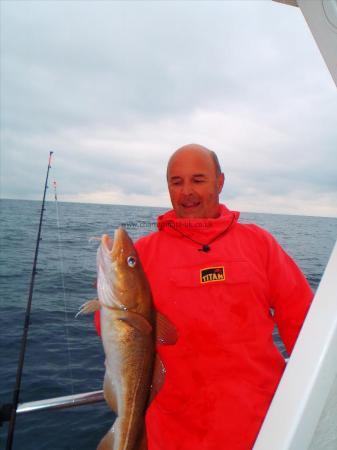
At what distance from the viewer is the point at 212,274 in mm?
2404

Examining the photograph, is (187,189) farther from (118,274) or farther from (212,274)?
(118,274)

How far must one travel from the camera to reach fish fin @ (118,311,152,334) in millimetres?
2193

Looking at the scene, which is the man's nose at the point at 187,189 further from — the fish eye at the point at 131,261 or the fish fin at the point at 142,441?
the fish fin at the point at 142,441

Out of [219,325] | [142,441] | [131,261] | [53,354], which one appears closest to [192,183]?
[131,261]

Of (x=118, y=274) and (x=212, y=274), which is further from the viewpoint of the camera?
(x=212, y=274)

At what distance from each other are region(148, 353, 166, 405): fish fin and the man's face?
3.73ft

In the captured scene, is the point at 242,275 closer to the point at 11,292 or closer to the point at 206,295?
the point at 206,295

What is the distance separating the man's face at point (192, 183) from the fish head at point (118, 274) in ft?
2.30

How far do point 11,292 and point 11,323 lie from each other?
9.10 ft

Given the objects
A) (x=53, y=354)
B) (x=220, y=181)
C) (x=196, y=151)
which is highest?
(x=196, y=151)

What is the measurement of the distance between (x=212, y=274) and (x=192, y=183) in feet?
2.45

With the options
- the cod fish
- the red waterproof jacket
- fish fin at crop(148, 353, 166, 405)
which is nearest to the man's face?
the red waterproof jacket

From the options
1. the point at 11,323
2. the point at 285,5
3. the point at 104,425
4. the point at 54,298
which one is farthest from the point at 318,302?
the point at 54,298

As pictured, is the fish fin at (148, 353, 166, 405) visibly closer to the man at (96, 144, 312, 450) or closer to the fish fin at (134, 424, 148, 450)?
the man at (96, 144, 312, 450)
